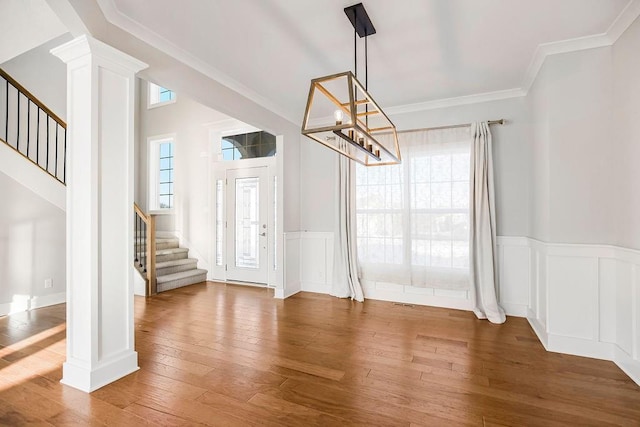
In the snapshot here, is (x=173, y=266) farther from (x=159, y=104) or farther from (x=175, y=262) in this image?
(x=159, y=104)

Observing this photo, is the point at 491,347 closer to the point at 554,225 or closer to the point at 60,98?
the point at 554,225

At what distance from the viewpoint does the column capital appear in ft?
7.00

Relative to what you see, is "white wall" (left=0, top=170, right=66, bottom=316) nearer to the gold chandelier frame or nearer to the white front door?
the white front door

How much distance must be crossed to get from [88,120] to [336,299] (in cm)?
365

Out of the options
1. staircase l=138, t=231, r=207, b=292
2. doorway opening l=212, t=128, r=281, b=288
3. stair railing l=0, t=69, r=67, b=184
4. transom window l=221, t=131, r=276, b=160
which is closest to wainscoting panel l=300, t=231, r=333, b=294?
doorway opening l=212, t=128, r=281, b=288

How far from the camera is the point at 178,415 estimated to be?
6.30ft

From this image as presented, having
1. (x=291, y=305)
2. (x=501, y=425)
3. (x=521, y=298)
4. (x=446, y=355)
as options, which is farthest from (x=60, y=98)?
(x=521, y=298)

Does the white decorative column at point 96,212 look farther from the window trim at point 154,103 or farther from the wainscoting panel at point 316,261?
the window trim at point 154,103

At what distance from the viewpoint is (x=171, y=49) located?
283 cm

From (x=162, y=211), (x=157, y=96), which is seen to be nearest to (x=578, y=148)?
(x=162, y=211)

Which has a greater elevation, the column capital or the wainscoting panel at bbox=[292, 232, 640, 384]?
the column capital

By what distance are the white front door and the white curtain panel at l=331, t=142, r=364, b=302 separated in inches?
57.0

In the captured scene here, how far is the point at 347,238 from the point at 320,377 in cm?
243

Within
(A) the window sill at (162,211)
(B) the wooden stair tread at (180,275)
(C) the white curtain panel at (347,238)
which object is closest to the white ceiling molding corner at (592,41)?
(C) the white curtain panel at (347,238)
